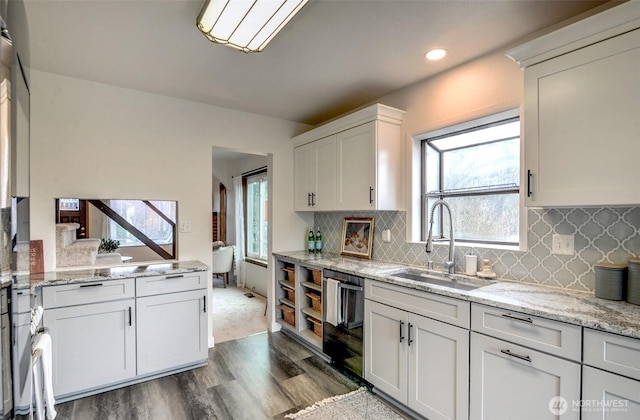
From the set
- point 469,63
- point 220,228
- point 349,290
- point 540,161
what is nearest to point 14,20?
point 540,161

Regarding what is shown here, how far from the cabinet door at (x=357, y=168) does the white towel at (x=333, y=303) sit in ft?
2.45

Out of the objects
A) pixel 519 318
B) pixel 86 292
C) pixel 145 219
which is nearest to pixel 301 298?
pixel 145 219

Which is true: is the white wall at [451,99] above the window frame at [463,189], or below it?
above

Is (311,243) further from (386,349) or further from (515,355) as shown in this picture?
(515,355)

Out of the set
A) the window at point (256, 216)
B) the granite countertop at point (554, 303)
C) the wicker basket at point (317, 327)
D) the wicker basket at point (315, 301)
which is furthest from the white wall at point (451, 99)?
the window at point (256, 216)

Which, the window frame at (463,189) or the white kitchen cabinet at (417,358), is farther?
the window frame at (463,189)

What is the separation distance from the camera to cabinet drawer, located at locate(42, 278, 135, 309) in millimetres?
2139

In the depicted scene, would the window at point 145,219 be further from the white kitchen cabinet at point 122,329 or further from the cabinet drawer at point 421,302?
the cabinet drawer at point 421,302

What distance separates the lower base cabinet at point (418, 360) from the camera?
5.76 feet

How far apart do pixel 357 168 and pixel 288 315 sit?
1.87 metres

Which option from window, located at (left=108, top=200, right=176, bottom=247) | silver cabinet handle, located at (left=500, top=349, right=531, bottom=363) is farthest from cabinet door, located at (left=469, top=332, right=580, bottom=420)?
window, located at (left=108, top=200, right=176, bottom=247)

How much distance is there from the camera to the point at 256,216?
5.72 meters

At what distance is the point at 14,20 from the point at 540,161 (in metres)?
2.18

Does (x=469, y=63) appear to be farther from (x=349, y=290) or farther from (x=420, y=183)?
(x=349, y=290)
